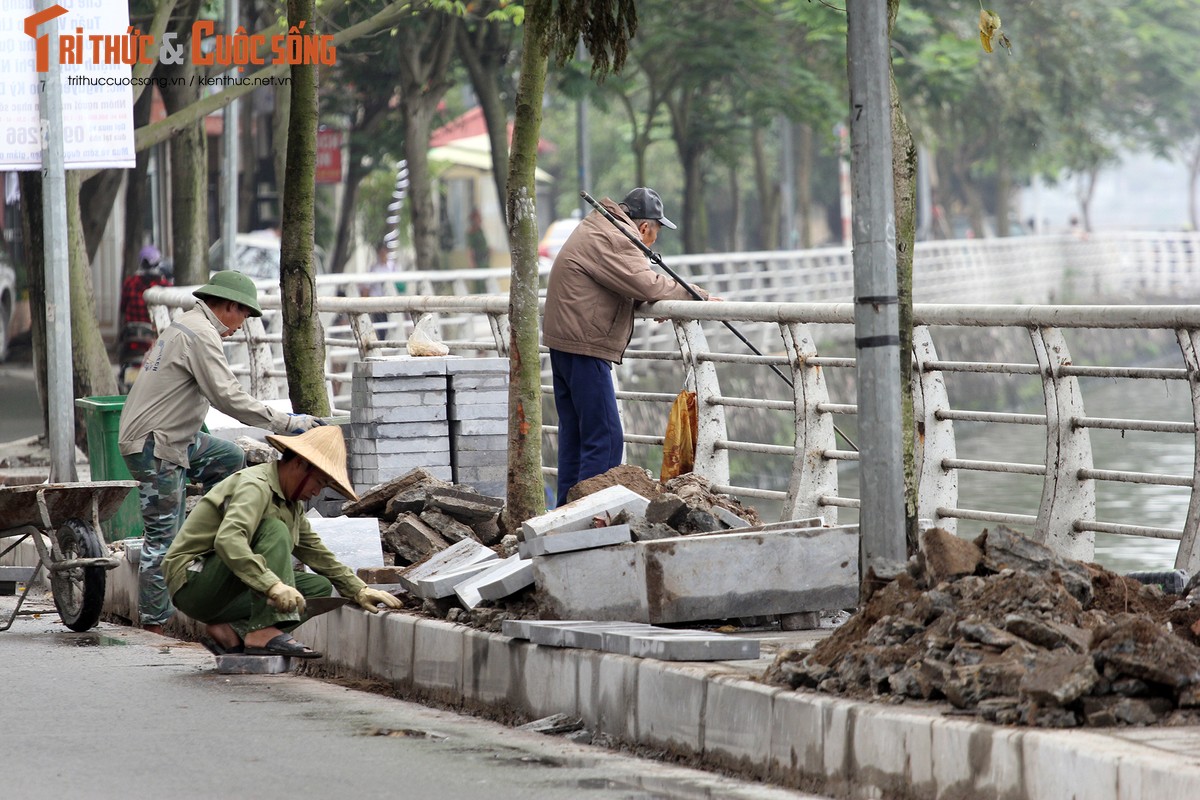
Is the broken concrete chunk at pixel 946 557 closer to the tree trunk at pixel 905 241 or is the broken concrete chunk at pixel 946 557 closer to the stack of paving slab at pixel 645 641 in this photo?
the stack of paving slab at pixel 645 641

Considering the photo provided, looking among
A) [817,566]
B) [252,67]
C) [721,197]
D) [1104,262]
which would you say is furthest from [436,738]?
[721,197]

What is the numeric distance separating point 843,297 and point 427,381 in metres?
23.1

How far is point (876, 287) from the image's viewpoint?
584cm

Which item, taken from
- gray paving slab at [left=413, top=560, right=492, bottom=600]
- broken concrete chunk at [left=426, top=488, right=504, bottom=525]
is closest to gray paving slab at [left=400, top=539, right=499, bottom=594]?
gray paving slab at [left=413, top=560, right=492, bottom=600]

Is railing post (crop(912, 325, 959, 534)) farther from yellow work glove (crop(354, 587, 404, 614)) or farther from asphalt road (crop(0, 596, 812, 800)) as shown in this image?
asphalt road (crop(0, 596, 812, 800))

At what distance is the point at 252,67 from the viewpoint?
28.1m

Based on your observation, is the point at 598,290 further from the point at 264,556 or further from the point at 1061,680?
the point at 1061,680

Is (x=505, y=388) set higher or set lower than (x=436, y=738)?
higher

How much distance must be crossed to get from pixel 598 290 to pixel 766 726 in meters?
3.94

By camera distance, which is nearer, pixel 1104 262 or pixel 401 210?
pixel 401 210

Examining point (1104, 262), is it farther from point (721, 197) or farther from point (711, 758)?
point (711, 758)

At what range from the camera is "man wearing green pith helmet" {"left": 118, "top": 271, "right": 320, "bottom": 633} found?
8.23 meters

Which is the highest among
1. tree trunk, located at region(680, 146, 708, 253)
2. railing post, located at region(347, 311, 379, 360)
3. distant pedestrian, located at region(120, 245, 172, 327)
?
tree trunk, located at region(680, 146, 708, 253)

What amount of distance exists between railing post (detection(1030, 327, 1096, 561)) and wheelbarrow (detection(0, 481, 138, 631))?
4135mm
